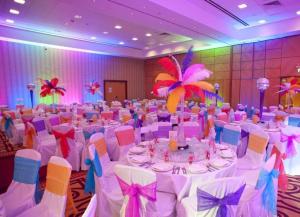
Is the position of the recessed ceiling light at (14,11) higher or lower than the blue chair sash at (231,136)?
higher

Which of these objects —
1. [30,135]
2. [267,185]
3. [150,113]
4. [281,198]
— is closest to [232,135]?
[281,198]

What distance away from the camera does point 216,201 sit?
5.29ft

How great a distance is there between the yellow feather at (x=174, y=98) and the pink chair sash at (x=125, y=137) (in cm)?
141

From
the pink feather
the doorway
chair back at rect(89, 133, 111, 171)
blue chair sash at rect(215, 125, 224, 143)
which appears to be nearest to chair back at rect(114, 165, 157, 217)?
chair back at rect(89, 133, 111, 171)

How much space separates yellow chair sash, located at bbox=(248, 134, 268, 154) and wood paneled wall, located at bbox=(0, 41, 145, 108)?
1036 centimetres

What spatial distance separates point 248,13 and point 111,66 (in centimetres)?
861

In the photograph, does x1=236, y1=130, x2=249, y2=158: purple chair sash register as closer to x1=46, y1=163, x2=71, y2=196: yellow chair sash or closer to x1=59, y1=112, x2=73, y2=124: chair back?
x1=46, y1=163, x2=71, y2=196: yellow chair sash

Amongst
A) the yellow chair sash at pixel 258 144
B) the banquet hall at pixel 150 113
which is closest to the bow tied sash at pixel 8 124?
the banquet hall at pixel 150 113

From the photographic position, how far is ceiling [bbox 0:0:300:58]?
6.11m

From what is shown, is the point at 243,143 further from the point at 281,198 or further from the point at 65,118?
the point at 65,118

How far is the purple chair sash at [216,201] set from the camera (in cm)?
158

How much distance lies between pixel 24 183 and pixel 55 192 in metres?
0.54

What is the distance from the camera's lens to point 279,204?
122 inches

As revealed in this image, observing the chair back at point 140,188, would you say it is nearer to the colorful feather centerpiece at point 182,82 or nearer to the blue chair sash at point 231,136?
the colorful feather centerpiece at point 182,82
